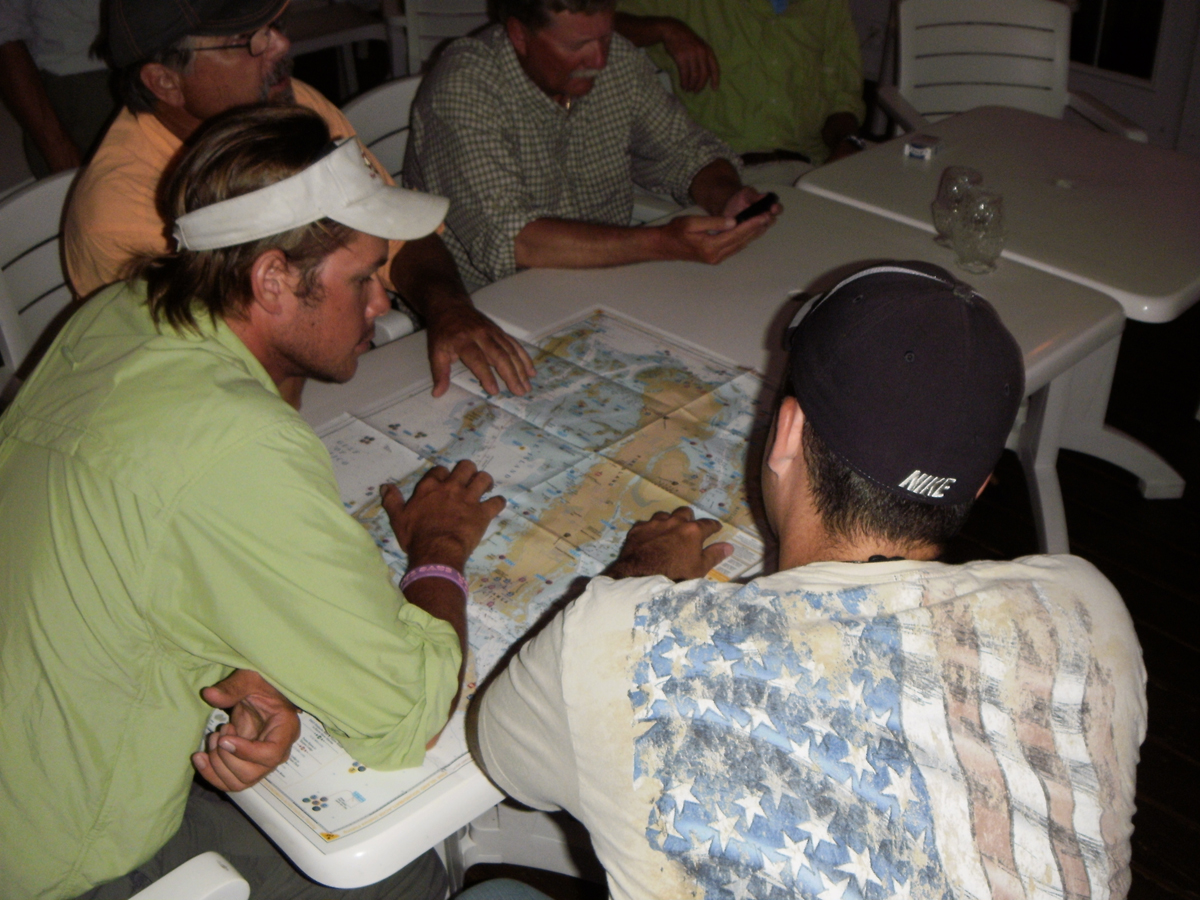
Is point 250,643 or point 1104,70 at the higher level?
point 250,643

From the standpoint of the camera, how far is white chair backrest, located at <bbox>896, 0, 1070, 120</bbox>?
2.98 metres

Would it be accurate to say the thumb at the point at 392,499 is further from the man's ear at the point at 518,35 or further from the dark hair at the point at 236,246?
the man's ear at the point at 518,35

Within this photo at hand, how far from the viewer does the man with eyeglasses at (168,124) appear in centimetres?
160

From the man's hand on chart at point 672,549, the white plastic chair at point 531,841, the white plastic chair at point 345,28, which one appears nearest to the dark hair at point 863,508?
the man's hand on chart at point 672,549

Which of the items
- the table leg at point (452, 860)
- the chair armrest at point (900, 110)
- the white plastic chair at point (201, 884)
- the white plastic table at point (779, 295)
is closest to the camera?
the white plastic chair at point (201, 884)

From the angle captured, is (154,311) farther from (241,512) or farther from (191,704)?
(191,704)

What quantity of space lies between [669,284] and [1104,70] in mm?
3651

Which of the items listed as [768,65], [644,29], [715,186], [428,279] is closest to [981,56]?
[768,65]

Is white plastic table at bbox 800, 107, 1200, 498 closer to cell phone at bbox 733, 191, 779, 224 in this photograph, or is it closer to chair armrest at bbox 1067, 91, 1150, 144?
chair armrest at bbox 1067, 91, 1150, 144

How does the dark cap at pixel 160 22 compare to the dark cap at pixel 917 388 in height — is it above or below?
above

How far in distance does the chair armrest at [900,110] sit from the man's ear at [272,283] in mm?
2012

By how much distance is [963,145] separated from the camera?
247 centimetres

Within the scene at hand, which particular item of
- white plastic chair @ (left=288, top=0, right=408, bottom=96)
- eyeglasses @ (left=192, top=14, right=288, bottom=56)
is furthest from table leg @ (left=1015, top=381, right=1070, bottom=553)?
white plastic chair @ (left=288, top=0, right=408, bottom=96)

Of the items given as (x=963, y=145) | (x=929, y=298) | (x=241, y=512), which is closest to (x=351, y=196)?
(x=241, y=512)
